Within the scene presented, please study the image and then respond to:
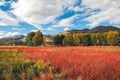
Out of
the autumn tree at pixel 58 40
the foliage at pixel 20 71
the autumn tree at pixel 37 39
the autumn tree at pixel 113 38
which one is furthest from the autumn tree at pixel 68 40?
the foliage at pixel 20 71

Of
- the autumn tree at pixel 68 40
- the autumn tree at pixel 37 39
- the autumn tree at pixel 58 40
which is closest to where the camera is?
the autumn tree at pixel 37 39

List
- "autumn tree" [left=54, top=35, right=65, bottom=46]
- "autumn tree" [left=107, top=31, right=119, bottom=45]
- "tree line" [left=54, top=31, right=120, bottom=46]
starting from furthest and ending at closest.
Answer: "autumn tree" [left=54, top=35, right=65, bottom=46] < "tree line" [left=54, top=31, right=120, bottom=46] < "autumn tree" [left=107, top=31, right=119, bottom=45]

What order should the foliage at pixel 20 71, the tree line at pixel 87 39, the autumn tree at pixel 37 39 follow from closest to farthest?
1. the foliage at pixel 20 71
2. the autumn tree at pixel 37 39
3. the tree line at pixel 87 39

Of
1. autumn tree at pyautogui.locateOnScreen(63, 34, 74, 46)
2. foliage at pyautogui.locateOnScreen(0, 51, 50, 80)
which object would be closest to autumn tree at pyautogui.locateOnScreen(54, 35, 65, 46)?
autumn tree at pyautogui.locateOnScreen(63, 34, 74, 46)

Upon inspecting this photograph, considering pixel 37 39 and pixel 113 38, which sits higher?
pixel 37 39

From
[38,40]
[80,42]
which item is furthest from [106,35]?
[38,40]

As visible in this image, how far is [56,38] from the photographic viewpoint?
10225 centimetres

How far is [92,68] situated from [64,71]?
1.28 meters

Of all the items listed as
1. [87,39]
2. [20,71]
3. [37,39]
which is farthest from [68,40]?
[20,71]

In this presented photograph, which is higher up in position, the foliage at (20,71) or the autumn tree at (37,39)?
the autumn tree at (37,39)

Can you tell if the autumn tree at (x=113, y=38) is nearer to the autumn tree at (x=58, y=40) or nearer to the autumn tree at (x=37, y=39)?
the autumn tree at (x=58, y=40)

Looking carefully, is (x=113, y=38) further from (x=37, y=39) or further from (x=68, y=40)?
(x=37, y=39)

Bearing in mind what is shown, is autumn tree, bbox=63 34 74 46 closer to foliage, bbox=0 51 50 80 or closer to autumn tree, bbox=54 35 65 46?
autumn tree, bbox=54 35 65 46

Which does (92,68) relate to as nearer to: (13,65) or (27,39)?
(13,65)
